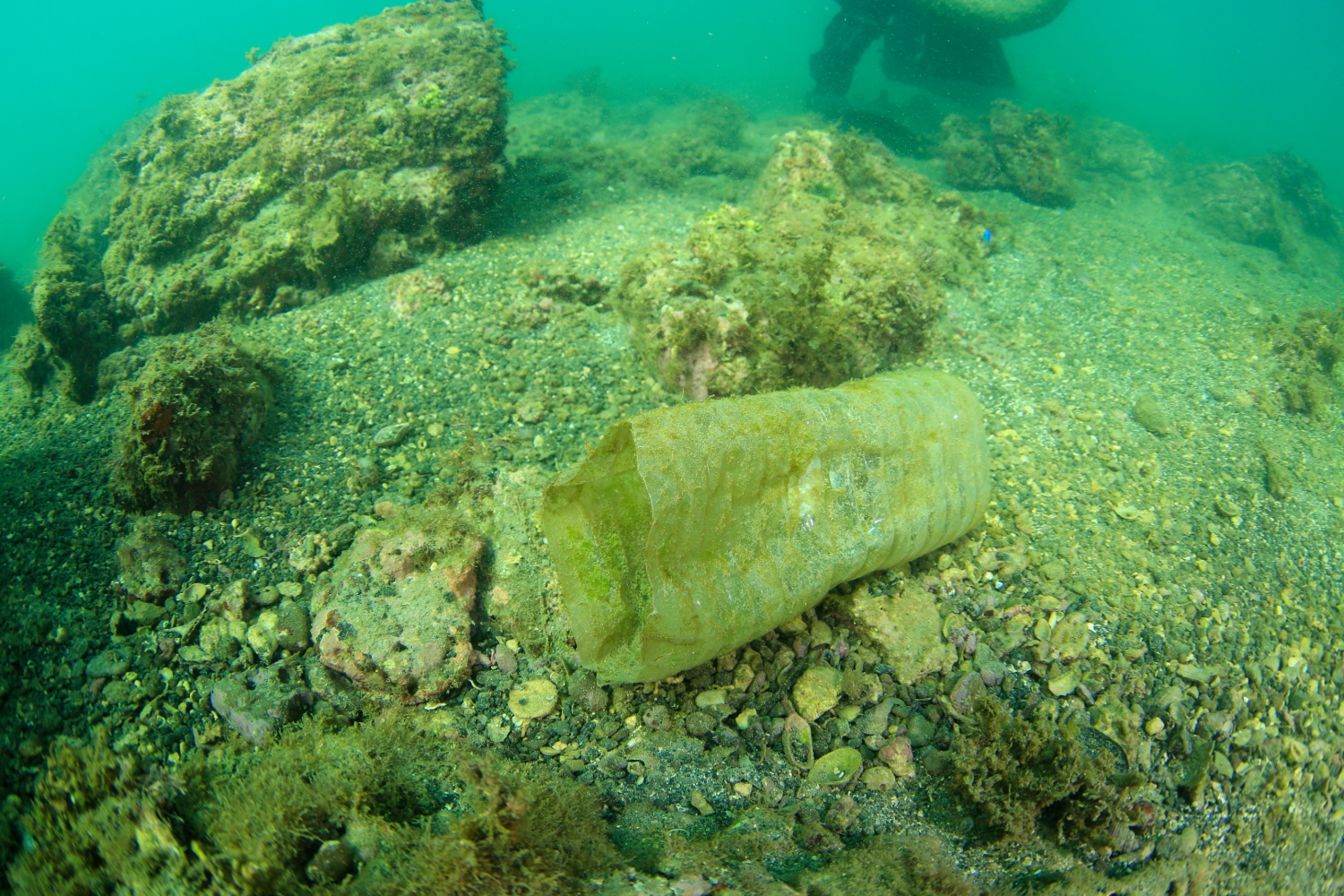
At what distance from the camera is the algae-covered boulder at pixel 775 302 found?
4.66 meters

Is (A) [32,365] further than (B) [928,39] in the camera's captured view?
No

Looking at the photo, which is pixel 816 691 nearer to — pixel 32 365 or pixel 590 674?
pixel 590 674

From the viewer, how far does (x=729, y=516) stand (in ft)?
9.35

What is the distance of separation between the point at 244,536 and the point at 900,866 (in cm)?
425

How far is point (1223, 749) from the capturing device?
3.16 m

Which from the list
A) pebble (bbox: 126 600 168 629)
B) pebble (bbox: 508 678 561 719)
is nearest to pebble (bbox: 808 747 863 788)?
pebble (bbox: 508 678 561 719)

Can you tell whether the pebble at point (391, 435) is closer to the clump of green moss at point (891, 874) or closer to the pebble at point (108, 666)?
the pebble at point (108, 666)

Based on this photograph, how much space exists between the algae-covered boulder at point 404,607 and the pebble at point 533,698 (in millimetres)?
329

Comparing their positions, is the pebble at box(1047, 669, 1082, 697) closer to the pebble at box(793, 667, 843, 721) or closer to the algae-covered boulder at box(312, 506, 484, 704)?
the pebble at box(793, 667, 843, 721)

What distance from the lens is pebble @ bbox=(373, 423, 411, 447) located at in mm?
4418

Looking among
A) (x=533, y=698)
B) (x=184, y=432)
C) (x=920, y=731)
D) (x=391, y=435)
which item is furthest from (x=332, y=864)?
(x=184, y=432)

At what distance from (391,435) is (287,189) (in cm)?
515

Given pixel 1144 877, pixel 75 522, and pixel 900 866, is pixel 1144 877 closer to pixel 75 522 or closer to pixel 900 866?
pixel 900 866

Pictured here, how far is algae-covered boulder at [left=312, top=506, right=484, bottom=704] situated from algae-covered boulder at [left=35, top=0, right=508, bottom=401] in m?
4.46
